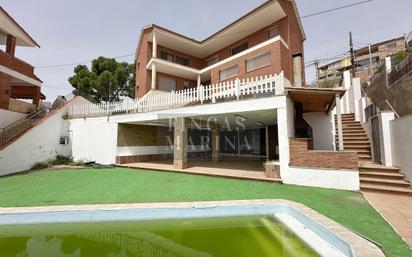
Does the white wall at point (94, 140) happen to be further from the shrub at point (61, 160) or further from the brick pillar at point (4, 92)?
the brick pillar at point (4, 92)

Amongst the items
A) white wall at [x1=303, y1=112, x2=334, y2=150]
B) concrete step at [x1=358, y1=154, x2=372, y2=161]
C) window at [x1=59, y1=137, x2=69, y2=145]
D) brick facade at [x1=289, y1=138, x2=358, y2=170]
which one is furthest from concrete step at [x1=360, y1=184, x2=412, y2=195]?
window at [x1=59, y1=137, x2=69, y2=145]

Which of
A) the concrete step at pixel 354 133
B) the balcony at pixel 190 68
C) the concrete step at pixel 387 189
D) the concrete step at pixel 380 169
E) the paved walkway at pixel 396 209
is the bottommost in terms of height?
the paved walkway at pixel 396 209

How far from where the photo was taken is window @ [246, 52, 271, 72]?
49.9ft

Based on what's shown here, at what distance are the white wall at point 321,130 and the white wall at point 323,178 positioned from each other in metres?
6.36

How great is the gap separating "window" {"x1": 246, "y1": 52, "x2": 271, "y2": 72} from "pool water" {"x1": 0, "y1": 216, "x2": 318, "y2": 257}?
41.8 feet

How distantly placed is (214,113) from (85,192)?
626 cm

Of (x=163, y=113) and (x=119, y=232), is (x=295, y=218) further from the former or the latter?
(x=163, y=113)

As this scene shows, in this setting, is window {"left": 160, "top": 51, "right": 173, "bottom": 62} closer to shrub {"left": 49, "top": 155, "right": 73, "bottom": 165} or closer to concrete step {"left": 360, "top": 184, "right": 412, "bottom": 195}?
shrub {"left": 49, "top": 155, "right": 73, "bottom": 165}

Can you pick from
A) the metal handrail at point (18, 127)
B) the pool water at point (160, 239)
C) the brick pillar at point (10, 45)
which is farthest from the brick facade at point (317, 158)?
the brick pillar at point (10, 45)

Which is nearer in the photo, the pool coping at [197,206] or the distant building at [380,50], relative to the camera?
the pool coping at [197,206]

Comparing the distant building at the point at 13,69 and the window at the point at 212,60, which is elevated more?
the window at the point at 212,60

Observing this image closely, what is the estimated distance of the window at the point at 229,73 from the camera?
699 inches

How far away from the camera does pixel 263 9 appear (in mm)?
15328

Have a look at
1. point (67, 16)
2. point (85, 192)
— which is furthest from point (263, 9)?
point (85, 192)
